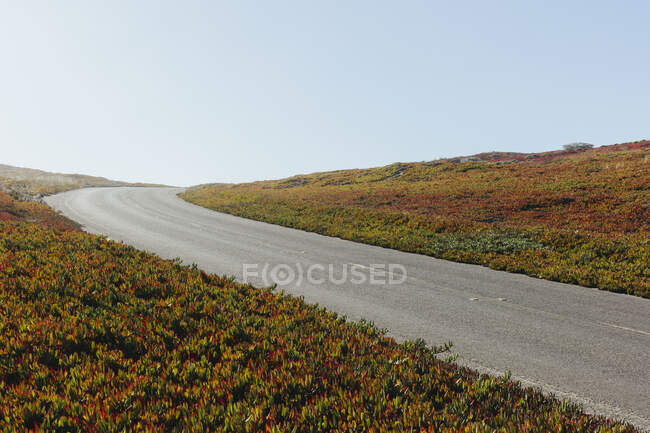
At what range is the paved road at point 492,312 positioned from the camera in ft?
17.3

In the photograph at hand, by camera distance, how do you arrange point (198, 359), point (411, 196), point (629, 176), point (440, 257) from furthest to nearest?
point (411, 196), point (629, 176), point (440, 257), point (198, 359)

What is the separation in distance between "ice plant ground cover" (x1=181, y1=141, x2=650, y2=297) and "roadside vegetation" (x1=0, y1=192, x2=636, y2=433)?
8.23 m

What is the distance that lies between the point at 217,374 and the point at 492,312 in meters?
6.23

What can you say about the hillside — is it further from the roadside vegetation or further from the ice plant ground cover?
the roadside vegetation

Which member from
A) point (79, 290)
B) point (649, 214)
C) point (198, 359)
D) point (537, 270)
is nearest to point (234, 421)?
point (198, 359)

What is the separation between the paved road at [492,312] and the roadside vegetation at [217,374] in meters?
1.27

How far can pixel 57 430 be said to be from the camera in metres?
3.27

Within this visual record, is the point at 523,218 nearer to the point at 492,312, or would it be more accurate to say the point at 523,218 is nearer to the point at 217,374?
the point at 492,312

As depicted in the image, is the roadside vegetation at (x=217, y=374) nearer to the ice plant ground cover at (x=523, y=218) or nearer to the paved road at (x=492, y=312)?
the paved road at (x=492, y=312)

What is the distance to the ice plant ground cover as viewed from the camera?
1199 centimetres

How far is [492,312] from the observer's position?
310 inches

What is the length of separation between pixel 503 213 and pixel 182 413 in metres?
22.0

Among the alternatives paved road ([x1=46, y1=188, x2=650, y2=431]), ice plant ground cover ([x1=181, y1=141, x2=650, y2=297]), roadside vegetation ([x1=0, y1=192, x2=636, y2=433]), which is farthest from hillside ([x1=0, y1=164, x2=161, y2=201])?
roadside vegetation ([x1=0, y1=192, x2=636, y2=433])

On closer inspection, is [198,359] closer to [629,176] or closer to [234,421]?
[234,421]
